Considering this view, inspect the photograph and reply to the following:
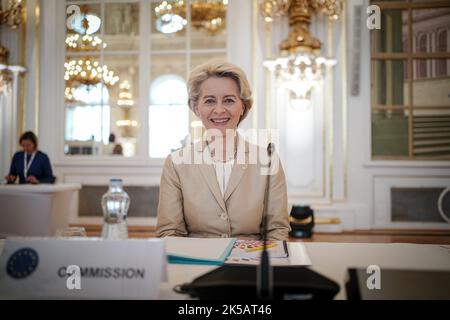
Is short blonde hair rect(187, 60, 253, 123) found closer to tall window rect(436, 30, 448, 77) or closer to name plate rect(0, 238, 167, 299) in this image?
name plate rect(0, 238, 167, 299)

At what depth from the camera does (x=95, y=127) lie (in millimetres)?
5004

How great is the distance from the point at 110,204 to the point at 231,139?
0.68 meters

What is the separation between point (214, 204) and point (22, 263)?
73 centimetres

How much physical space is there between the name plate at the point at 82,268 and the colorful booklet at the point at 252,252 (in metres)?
0.21

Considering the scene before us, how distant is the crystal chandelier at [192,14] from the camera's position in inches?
196

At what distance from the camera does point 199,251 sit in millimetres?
973

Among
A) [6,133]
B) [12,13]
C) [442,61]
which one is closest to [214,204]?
[12,13]

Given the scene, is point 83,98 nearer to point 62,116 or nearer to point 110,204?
point 62,116

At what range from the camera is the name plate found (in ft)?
2.26

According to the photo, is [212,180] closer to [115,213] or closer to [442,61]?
[115,213]

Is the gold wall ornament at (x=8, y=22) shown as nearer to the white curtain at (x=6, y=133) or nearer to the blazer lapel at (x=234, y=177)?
the white curtain at (x=6, y=133)

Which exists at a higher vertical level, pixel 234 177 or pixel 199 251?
pixel 234 177

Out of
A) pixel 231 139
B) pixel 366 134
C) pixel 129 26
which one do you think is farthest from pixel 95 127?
pixel 231 139
